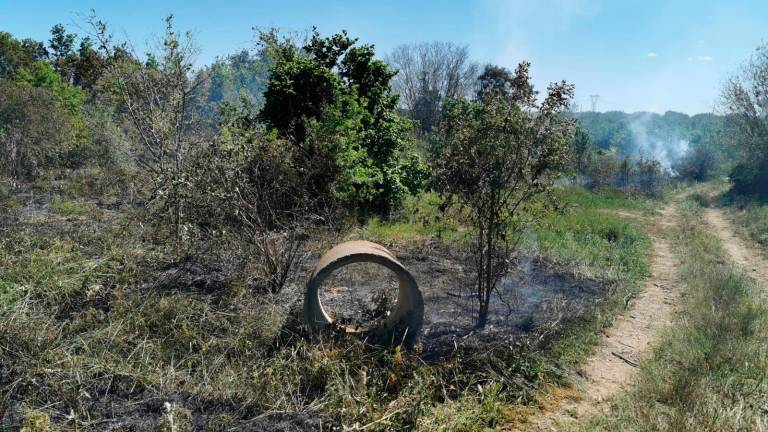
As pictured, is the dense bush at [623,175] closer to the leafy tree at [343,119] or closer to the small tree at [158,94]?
the leafy tree at [343,119]

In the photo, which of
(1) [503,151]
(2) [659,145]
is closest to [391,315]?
(1) [503,151]

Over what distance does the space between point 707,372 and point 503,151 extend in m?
2.75

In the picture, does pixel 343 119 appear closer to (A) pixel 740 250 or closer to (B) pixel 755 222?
(A) pixel 740 250

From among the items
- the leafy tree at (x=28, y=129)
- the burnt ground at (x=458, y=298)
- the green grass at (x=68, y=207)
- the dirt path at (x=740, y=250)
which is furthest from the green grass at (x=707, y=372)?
the leafy tree at (x=28, y=129)

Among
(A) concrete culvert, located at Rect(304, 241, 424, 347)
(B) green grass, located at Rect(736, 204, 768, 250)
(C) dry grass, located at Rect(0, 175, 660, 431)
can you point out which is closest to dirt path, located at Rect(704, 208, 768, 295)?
(B) green grass, located at Rect(736, 204, 768, 250)

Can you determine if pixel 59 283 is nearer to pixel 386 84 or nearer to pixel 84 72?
pixel 386 84

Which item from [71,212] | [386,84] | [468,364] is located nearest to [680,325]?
[468,364]

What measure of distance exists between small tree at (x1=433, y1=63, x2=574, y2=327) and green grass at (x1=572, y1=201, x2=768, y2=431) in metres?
1.71

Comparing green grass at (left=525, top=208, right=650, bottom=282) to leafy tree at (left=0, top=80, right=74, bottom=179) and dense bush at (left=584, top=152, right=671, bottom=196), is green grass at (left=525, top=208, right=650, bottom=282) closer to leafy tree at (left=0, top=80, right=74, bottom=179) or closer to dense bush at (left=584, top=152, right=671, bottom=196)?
leafy tree at (left=0, top=80, right=74, bottom=179)

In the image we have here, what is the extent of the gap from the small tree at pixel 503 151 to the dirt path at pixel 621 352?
121cm

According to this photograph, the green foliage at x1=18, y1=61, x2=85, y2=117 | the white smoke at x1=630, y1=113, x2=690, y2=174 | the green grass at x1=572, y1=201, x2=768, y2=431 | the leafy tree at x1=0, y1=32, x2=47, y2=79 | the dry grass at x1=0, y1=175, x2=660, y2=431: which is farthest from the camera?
the white smoke at x1=630, y1=113, x2=690, y2=174

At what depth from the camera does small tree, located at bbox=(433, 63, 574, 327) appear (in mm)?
5238

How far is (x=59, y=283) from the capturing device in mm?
5723

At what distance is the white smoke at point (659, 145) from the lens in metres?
37.7
